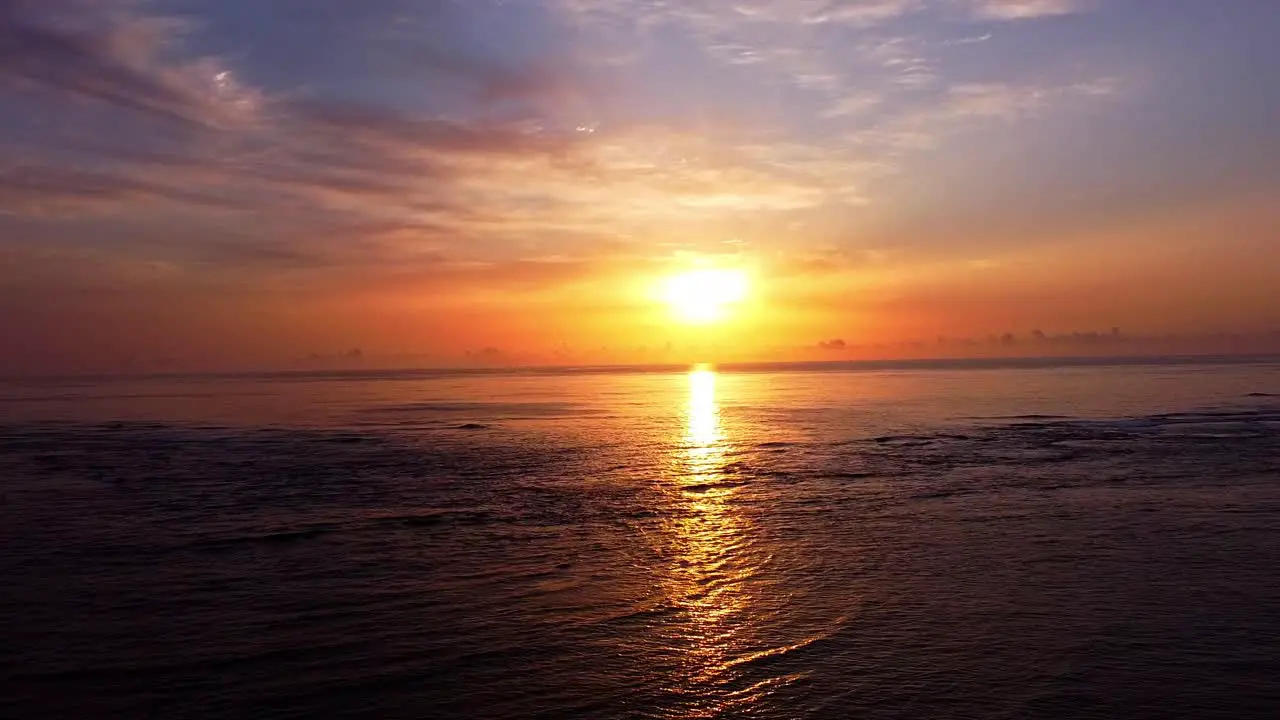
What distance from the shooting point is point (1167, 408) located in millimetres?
54531

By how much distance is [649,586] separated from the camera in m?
14.7

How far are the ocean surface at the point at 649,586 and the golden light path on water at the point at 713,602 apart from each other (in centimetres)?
6

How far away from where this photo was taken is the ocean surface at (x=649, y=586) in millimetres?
10086

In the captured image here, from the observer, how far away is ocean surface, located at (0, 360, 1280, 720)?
1009 centimetres

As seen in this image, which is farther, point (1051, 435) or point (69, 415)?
point (69, 415)

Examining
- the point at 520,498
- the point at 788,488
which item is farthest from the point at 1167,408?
the point at 520,498

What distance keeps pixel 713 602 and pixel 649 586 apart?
143 cm

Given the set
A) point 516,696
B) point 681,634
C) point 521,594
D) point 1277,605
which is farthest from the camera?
point 521,594

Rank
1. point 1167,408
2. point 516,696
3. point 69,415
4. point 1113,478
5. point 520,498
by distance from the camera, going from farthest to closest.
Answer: point 69,415 < point 1167,408 < point 1113,478 < point 520,498 < point 516,696

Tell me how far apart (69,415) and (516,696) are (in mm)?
65811

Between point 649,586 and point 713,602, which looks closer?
point 713,602

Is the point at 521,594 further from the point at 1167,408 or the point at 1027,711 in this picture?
the point at 1167,408

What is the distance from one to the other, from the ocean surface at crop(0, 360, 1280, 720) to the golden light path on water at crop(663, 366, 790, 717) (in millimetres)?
55

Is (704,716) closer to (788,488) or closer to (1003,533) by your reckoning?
(1003,533)
